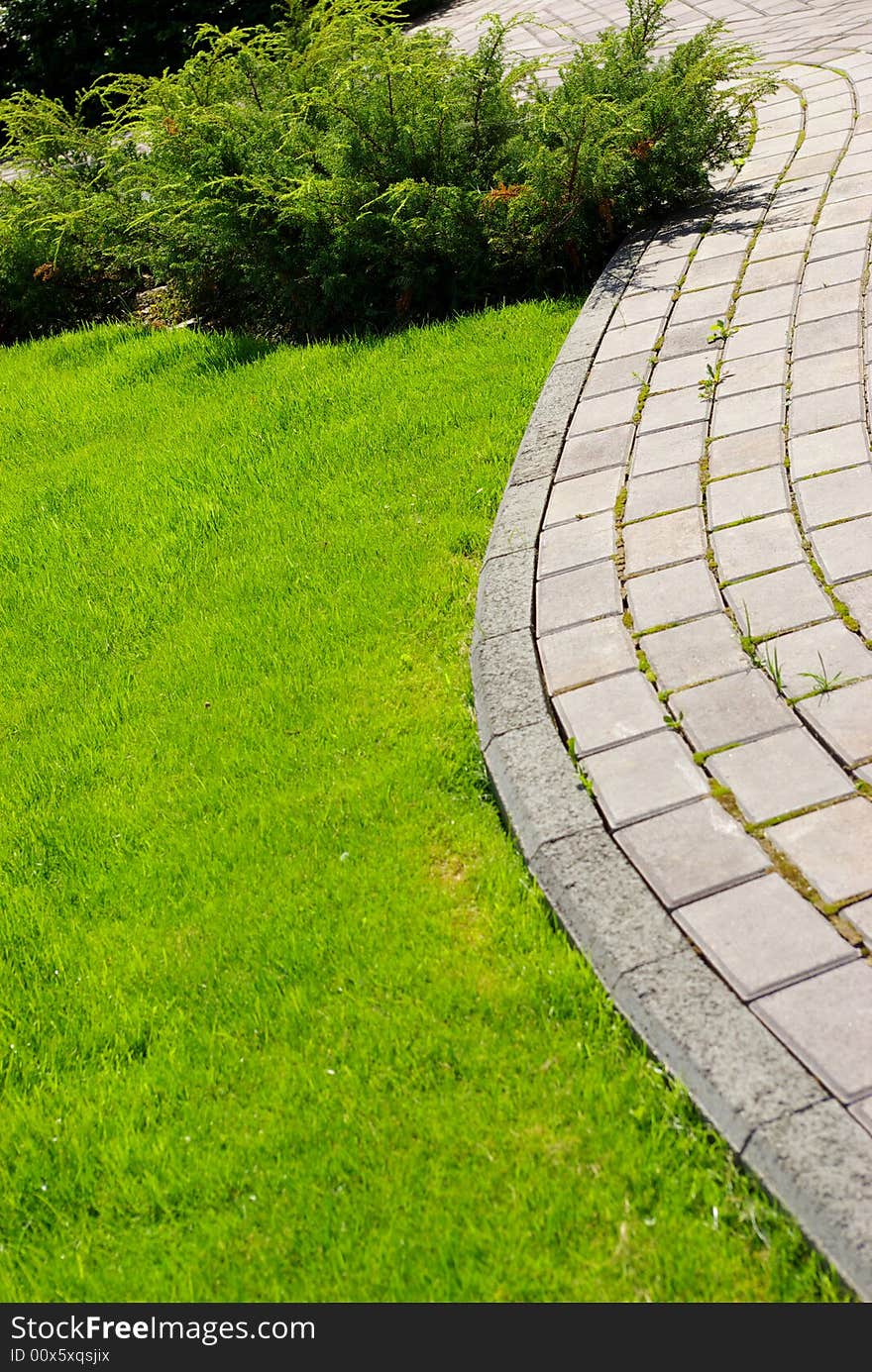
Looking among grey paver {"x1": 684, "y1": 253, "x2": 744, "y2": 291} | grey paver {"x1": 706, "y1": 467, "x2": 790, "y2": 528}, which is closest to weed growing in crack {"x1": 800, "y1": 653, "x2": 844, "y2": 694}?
grey paver {"x1": 706, "y1": 467, "x2": 790, "y2": 528}

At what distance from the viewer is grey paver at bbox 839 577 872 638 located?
3.52m

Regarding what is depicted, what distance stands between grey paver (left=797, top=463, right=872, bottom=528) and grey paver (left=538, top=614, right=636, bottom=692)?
769 millimetres

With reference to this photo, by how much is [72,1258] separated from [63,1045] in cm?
58

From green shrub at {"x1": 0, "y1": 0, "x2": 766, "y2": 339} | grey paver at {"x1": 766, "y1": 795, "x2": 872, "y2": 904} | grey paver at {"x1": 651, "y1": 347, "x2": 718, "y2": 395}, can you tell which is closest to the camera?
grey paver at {"x1": 766, "y1": 795, "x2": 872, "y2": 904}

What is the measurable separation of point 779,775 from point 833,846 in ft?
0.92

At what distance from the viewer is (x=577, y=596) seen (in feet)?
13.0

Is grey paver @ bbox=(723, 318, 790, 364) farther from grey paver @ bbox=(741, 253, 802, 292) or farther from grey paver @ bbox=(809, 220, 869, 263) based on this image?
grey paver @ bbox=(809, 220, 869, 263)

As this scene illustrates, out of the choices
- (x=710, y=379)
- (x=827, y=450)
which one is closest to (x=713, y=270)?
(x=710, y=379)

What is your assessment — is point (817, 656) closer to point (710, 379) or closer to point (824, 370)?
point (824, 370)

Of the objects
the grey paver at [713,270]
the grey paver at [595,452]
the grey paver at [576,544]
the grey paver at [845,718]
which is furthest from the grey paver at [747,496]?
the grey paver at [713,270]

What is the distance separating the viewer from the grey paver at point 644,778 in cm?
310

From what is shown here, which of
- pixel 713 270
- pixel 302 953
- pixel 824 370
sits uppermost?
pixel 713 270

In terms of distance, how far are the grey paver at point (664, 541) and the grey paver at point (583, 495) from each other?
0.22 m

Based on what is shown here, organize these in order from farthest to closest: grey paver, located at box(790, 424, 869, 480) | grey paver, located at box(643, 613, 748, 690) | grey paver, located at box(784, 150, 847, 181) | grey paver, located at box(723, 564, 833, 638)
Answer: grey paver, located at box(784, 150, 847, 181) < grey paver, located at box(790, 424, 869, 480) < grey paver, located at box(723, 564, 833, 638) < grey paver, located at box(643, 613, 748, 690)
